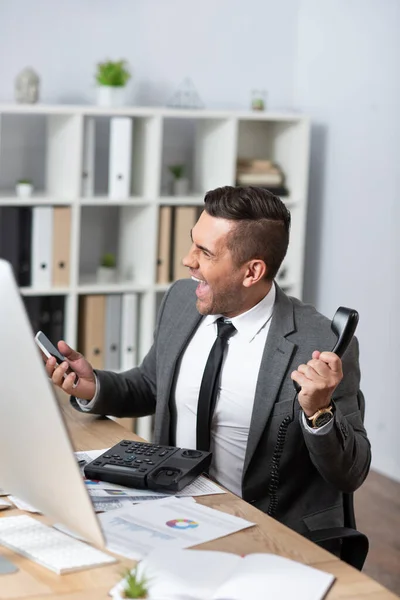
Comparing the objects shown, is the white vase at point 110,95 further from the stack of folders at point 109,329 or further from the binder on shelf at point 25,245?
the stack of folders at point 109,329

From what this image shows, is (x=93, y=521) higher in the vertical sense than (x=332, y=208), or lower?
lower

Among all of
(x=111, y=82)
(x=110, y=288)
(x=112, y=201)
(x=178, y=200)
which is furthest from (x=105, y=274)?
(x=111, y=82)

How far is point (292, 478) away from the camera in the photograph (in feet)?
7.33

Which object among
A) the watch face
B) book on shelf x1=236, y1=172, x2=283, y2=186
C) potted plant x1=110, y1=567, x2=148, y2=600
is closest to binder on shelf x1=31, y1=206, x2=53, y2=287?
book on shelf x1=236, y1=172, x2=283, y2=186

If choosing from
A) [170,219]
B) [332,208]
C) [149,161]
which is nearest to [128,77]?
[149,161]

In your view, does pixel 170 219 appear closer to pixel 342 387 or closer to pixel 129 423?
pixel 129 423

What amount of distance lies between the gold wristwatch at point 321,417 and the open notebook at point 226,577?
45 cm

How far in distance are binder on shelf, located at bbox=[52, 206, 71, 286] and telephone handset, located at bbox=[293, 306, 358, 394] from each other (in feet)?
7.78

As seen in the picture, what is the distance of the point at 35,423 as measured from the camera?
4.58ft

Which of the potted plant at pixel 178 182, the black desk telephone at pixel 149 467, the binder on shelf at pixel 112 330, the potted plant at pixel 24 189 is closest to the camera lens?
the black desk telephone at pixel 149 467

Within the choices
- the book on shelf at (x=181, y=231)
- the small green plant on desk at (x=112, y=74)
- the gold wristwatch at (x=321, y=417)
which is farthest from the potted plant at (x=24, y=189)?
the gold wristwatch at (x=321, y=417)

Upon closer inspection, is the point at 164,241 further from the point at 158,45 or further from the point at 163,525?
the point at 163,525

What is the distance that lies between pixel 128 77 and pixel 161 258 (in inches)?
33.0

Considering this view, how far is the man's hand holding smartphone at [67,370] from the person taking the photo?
2.29m
